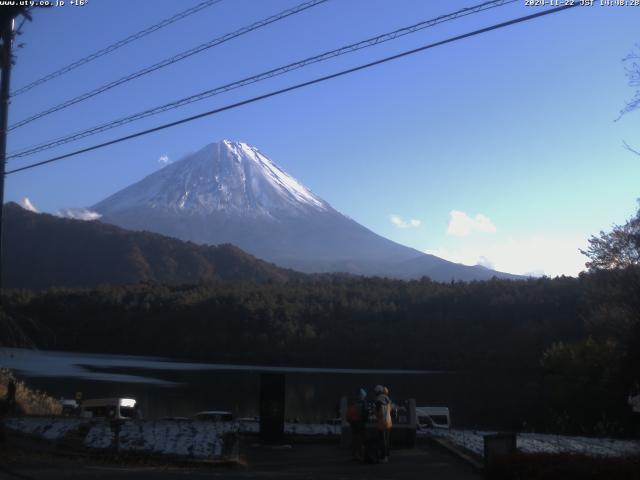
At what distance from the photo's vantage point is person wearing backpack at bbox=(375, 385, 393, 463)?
13234 millimetres

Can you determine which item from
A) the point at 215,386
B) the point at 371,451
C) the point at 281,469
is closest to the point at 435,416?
the point at 371,451

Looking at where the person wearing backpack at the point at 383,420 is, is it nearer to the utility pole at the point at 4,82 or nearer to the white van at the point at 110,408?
the utility pole at the point at 4,82

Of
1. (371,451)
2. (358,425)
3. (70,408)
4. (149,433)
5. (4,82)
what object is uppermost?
(4,82)

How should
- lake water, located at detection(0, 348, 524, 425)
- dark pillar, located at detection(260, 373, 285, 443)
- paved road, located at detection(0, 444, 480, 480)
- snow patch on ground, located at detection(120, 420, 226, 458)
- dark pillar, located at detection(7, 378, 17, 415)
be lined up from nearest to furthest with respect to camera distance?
paved road, located at detection(0, 444, 480, 480) → snow patch on ground, located at detection(120, 420, 226, 458) → dark pillar, located at detection(260, 373, 285, 443) → dark pillar, located at detection(7, 378, 17, 415) → lake water, located at detection(0, 348, 524, 425)

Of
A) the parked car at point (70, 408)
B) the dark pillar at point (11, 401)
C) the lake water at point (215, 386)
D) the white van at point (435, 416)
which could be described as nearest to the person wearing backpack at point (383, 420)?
the dark pillar at point (11, 401)

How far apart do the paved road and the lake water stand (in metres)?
16.6

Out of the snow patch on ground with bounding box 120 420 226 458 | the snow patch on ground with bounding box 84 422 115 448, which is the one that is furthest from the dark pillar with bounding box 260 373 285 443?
the snow patch on ground with bounding box 84 422 115 448

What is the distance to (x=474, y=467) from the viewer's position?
512 inches

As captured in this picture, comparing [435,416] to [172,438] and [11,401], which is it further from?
[172,438]

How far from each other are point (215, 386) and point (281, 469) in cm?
3783

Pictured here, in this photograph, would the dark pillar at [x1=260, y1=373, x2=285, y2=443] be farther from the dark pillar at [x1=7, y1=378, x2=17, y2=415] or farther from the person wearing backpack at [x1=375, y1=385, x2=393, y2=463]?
the dark pillar at [x1=7, y1=378, x2=17, y2=415]

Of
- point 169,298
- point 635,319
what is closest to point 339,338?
point 169,298

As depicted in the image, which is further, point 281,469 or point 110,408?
point 110,408

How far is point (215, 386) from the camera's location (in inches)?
1961
